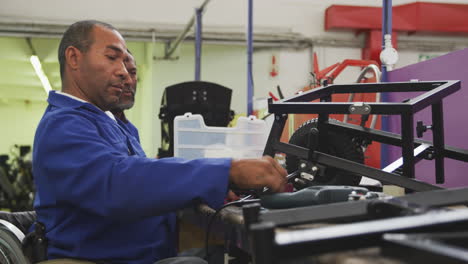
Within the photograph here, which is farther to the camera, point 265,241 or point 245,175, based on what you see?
point 245,175

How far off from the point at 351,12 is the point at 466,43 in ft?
5.55

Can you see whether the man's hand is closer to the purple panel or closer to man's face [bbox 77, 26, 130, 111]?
man's face [bbox 77, 26, 130, 111]

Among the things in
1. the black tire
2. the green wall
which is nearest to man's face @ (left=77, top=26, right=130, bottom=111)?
the black tire

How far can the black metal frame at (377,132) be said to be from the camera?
1023 millimetres

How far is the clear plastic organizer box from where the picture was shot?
2.04 metres

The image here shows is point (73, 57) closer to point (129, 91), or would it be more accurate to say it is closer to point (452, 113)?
point (129, 91)

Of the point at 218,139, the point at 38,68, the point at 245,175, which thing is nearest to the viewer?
the point at 245,175

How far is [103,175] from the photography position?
90 cm

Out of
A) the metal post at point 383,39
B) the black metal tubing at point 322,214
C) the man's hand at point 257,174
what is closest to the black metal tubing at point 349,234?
the black metal tubing at point 322,214

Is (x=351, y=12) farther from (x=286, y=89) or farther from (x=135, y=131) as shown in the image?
(x=135, y=131)

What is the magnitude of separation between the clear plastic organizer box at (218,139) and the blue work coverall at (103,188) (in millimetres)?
761

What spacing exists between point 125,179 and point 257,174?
238 millimetres

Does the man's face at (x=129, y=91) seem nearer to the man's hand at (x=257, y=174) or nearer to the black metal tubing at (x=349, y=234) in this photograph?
the man's hand at (x=257, y=174)

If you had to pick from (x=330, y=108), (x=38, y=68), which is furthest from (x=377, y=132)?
(x=38, y=68)
